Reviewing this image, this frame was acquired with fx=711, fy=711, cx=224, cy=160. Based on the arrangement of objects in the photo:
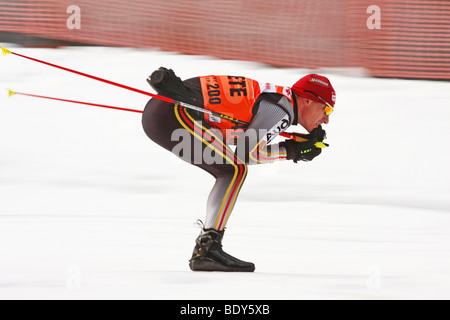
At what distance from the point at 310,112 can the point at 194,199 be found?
1912mm

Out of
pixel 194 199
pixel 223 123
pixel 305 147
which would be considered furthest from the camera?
pixel 194 199

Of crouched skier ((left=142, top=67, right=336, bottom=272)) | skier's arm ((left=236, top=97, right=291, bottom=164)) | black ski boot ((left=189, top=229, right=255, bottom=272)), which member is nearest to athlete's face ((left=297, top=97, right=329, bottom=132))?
crouched skier ((left=142, top=67, right=336, bottom=272))

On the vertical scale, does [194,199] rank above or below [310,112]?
above

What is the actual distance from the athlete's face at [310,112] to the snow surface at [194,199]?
28.3 inches

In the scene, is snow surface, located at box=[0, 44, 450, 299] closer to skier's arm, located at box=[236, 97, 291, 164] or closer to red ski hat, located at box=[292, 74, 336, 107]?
skier's arm, located at box=[236, 97, 291, 164]

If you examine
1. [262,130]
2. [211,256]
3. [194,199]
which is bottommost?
[211,256]

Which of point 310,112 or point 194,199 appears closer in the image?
point 310,112

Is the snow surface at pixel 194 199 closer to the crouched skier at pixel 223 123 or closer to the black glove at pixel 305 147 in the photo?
the crouched skier at pixel 223 123

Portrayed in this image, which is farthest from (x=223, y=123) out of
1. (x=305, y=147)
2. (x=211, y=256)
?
(x=211, y=256)

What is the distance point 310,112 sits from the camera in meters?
3.41

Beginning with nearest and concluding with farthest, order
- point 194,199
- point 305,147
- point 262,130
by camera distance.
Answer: point 262,130 < point 305,147 < point 194,199

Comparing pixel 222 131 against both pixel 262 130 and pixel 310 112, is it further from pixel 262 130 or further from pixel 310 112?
pixel 310 112

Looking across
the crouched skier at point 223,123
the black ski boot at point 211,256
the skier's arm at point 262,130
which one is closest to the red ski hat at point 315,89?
the crouched skier at point 223,123

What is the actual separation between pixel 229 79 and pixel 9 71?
14.3 feet
